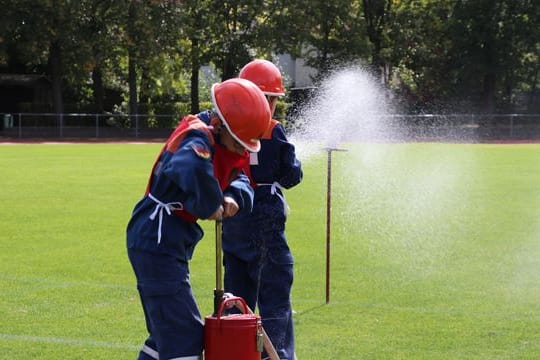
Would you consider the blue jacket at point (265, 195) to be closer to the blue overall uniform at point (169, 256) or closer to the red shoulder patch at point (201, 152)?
the blue overall uniform at point (169, 256)

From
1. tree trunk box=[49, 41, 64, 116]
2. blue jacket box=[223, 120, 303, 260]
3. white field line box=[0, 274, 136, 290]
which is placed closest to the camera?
blue jacket box=[223, 120, 303, 260]

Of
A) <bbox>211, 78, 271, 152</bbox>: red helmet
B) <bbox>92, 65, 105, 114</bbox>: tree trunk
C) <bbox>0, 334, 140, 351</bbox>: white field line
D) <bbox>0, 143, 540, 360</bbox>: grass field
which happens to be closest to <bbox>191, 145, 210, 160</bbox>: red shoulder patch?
<bbox>211, 78, 271, 152</bbox>: red helmet

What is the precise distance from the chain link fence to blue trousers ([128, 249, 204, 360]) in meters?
37.9

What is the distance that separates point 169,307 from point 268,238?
69.1 inches

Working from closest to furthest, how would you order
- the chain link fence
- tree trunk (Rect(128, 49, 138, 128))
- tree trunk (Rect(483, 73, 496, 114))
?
1. the chain link fence
2. tree trunk (Rect(128, 49, 138, 128))
3. tree trunk (Rect(483, 73, 496, 114))

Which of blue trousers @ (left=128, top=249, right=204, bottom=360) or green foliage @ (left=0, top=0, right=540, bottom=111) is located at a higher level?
green foliage @ (left=0, top=0, right=540, bottom=111)

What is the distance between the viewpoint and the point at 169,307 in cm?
454

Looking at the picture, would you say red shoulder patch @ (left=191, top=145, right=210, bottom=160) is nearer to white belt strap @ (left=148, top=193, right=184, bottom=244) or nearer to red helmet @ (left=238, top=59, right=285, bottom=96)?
white belt strap @ (left=148, top=193, right=184, bottom=244)

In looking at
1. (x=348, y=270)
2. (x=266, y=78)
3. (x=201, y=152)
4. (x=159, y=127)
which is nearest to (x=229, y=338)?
(x=201, y=152)

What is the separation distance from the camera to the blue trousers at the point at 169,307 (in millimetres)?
4543

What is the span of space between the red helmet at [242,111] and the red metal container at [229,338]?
33.4 inches

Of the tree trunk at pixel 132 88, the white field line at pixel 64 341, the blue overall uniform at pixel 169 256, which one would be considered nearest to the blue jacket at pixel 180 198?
the blue overall uniform at pixel 169 256

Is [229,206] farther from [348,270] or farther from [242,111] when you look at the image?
[348,270]

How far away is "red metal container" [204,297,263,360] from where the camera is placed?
4.58 m
